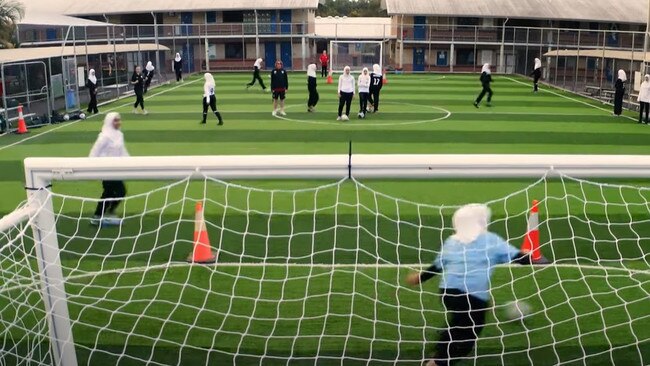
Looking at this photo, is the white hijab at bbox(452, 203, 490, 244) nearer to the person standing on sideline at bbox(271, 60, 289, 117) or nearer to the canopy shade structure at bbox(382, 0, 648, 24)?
the person standing on sideline at bbox(271, 60, 289, 117)

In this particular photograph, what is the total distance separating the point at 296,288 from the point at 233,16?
169ft

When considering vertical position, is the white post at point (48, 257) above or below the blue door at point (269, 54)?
below

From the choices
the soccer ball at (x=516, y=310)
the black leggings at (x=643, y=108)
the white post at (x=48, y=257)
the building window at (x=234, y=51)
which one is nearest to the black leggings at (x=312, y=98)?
the black leggings at (x=643, y=108)

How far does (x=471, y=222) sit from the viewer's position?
17.7 feet

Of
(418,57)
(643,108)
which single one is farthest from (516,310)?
(418,57)

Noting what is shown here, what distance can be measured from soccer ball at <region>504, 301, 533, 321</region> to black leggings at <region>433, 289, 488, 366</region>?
5.12 ft

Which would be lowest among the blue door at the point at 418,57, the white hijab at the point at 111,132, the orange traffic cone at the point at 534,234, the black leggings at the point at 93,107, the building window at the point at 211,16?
the orange traffic cone at the point at 534,234

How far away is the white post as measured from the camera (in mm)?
5262

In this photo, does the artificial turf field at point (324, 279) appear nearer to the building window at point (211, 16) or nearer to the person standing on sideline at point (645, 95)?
the person standing on sideline at point (645, 95)

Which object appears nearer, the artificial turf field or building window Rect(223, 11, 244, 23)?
the artificial turf field

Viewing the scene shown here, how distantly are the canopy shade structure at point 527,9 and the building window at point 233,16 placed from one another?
38.4 ft

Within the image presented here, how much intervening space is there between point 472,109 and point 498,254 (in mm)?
20590

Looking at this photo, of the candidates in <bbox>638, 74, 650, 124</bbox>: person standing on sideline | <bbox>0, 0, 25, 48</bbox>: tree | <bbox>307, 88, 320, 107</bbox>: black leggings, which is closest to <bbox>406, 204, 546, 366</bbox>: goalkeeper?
<bbox>638, 74, 650, 124</bbox>: person standing on sideline

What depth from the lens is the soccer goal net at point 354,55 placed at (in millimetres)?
45938
